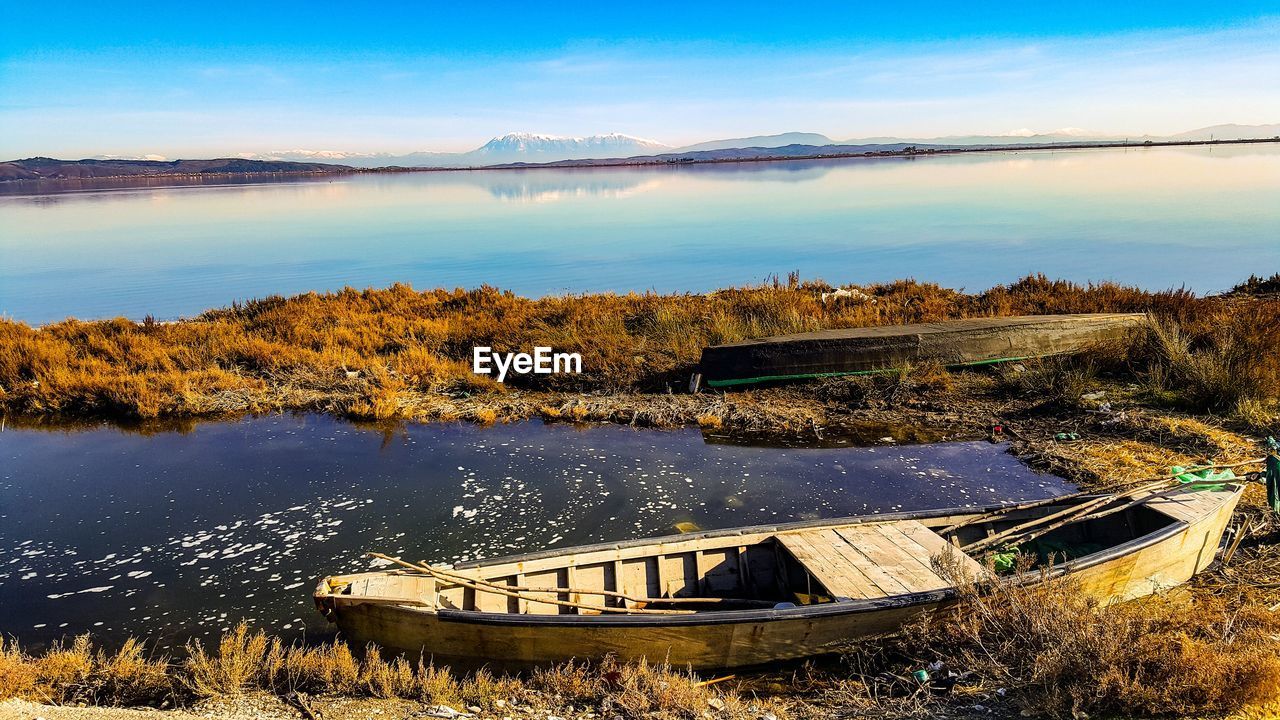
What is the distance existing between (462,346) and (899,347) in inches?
342

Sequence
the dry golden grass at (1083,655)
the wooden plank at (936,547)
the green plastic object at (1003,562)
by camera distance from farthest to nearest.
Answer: the green plastic object at (1003,562) < the wooden plank at (936,547) < the dry golden grass at (1083,655)

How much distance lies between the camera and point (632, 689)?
5.30 metres

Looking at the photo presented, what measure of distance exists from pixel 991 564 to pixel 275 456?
945cm

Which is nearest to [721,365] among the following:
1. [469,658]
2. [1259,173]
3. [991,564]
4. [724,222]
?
[991,564]

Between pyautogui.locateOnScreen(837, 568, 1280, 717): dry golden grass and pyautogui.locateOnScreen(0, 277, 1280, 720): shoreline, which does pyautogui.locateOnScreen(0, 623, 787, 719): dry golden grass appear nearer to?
pyautogui.locateOnScreen(0, 277, 1280, 720): shoreline

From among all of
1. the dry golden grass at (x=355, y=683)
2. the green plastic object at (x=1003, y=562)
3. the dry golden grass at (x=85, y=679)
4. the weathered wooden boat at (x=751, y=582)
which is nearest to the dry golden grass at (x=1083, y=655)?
the weathered wooden boat at (x=751, y=582)

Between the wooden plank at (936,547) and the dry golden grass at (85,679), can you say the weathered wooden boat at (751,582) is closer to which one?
the wooden plank at (936,547)

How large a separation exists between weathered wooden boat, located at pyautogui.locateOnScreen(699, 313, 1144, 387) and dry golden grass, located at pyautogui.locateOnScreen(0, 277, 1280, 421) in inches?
26.1

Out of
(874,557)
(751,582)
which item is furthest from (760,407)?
(874,557)

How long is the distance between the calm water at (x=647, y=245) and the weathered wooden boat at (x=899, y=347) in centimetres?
938

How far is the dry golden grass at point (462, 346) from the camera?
12859 millimetres

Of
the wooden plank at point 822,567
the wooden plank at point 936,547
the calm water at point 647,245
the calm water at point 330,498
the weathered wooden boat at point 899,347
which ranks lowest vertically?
the calm water at point 330,498

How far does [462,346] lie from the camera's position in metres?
16.4

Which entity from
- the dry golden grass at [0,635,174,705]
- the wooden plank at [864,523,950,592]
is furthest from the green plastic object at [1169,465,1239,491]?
the dry golden grass at [0,635,174,705]
